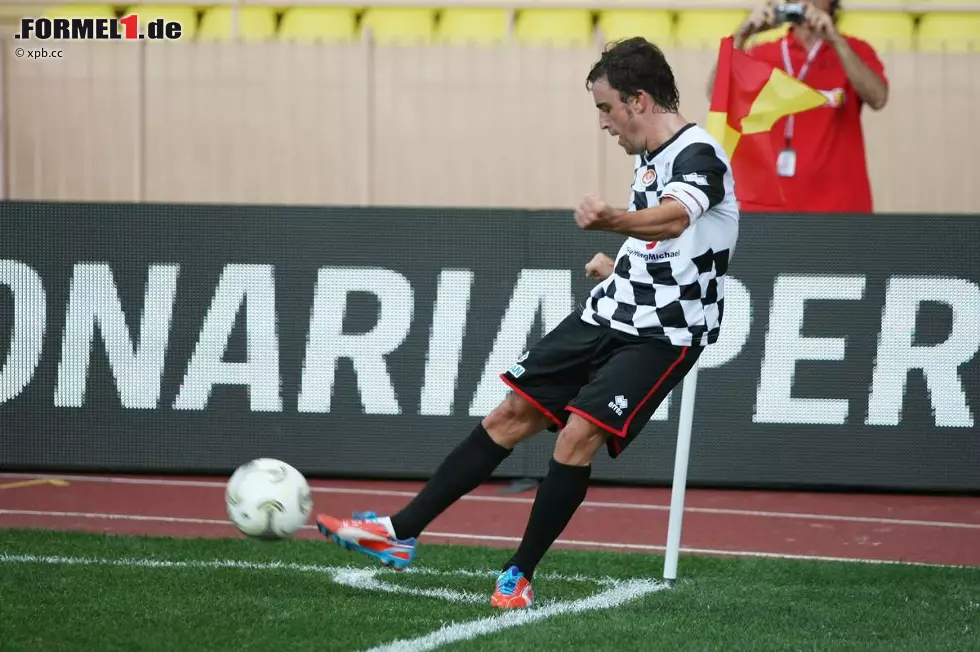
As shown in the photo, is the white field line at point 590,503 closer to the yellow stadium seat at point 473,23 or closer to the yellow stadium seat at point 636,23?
the yellow stadium seat at point 473,23

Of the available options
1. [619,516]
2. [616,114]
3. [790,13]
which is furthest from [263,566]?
[790,13]

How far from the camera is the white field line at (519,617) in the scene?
4484mm

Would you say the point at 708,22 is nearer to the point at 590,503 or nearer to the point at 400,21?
the point at 400,21

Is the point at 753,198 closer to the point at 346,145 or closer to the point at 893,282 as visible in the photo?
the point at 893,282

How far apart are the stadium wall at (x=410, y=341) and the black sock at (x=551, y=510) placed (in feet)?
8.83

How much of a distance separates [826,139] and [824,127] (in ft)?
0.23

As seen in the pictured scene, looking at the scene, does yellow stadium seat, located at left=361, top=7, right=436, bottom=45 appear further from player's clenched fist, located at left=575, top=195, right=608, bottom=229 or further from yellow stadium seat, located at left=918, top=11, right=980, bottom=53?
player's clenched fist, located at left=575, top=195, right=608, bottom=229

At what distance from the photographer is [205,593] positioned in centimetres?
520

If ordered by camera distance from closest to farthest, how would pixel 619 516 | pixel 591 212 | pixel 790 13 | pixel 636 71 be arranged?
pixel 591 212 < pixel 636 71 < pixel 619 516 < pixel 790 13

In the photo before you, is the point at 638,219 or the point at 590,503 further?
the point at 590,503

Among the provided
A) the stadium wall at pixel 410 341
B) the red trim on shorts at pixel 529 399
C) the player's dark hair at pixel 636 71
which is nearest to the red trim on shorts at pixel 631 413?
the red trim on shorts at pixel 529 399


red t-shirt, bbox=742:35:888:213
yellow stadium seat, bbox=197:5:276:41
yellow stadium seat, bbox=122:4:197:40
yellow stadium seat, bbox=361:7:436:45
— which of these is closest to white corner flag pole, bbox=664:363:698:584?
red t-shirt, bbox=742:35:888:213

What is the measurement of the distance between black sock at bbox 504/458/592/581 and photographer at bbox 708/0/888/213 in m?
3.42

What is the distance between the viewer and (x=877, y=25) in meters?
12.6
